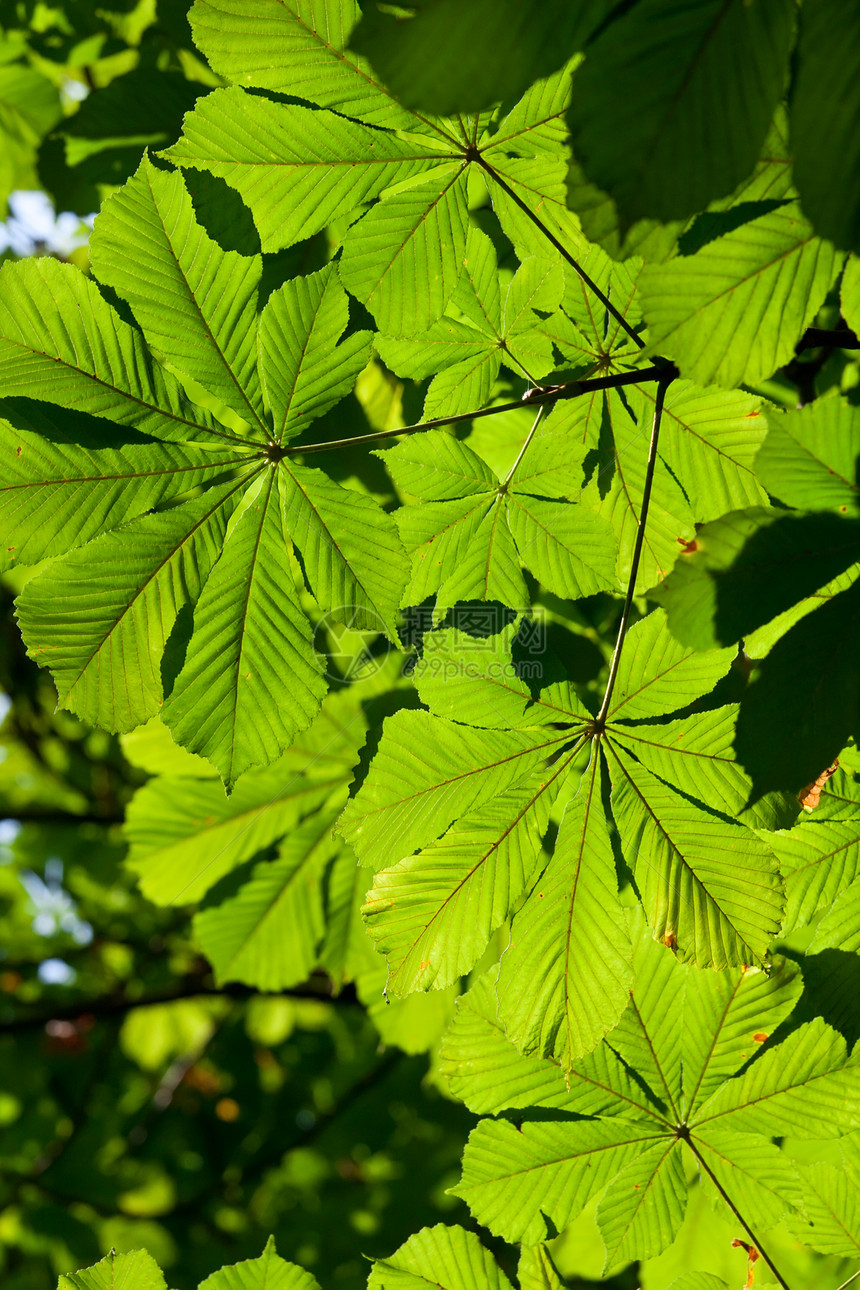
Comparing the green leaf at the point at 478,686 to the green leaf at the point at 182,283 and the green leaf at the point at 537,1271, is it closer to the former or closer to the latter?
the green leaf at the point at 182,283

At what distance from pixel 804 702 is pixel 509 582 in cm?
59

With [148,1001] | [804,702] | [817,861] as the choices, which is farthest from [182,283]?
[148,1001]

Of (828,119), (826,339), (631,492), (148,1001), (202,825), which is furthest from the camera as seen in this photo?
(148,1001)

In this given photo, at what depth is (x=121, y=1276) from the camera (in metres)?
1.22

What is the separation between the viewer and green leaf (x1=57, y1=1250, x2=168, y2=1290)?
1199mm

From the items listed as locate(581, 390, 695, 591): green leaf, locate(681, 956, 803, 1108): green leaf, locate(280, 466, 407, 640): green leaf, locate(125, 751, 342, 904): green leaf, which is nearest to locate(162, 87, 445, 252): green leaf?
locate(280, 466, 407, 640): green leaf

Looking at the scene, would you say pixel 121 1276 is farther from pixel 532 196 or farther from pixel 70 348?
pixel 532 196

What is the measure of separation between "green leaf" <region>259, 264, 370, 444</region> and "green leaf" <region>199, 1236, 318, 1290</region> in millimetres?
1114

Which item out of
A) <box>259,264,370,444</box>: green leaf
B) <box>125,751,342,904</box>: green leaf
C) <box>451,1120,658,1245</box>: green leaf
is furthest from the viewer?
<box>125,751,342,904</box>: green leaf

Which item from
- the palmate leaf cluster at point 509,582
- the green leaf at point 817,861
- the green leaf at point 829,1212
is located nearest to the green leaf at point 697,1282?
the palmate leaf cluster at point 509,582

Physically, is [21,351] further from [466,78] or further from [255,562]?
[466,78]

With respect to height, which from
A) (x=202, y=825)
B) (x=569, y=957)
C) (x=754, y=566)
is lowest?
(x=202, y=825)

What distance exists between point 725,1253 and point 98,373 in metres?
1.77

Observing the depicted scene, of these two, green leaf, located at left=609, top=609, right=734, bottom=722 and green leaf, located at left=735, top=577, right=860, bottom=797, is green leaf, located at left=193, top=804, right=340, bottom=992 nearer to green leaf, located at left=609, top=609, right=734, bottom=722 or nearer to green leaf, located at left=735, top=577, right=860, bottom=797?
green leaf, located at left=609, top=609, right=734, bottom=722
